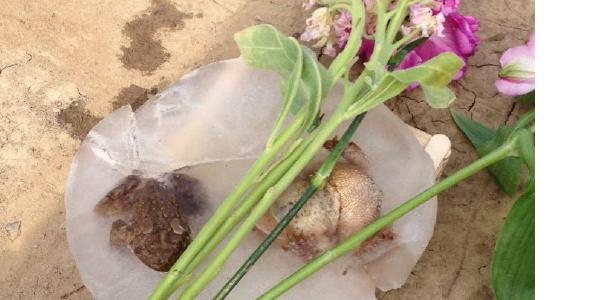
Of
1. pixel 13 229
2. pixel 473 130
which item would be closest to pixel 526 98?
pixel 473 130

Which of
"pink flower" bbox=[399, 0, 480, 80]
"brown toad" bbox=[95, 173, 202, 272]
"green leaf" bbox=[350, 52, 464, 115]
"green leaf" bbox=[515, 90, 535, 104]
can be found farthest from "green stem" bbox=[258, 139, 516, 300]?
"green leaf" bbox=[515, 90, 535, 104]

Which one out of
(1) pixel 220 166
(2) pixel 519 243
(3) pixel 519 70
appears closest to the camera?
(2) pixel 519 243

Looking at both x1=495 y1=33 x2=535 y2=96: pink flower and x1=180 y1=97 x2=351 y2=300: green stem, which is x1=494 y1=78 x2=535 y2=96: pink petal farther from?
x1=180 y1=97 x2=351 y2=300: green stem

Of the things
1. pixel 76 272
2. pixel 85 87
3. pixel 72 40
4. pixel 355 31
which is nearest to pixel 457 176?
pixel 355 31

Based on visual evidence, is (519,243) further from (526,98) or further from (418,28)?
(526,98)

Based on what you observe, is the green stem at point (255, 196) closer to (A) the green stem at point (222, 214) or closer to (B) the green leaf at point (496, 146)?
(A) the green stem at point (222, 214)
